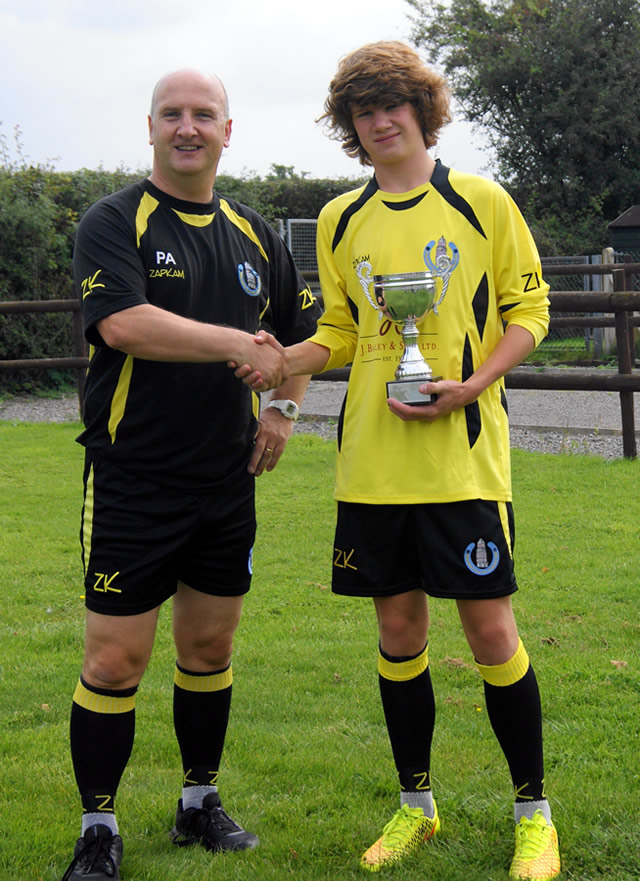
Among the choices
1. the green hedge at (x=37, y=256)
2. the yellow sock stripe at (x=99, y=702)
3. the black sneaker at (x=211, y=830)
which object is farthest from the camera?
the green hedge at (x=37, y=256)

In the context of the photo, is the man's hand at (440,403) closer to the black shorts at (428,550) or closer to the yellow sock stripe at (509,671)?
the black shorts at (428,550)

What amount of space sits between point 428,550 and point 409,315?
637 mm

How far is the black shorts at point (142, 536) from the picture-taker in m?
2.91

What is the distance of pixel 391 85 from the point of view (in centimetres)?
285

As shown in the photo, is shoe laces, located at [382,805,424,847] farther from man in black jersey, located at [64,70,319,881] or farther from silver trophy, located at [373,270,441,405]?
silver trophy, located at [373,270,441,405]

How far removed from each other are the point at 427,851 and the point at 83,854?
959mm

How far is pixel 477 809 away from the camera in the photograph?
317cm

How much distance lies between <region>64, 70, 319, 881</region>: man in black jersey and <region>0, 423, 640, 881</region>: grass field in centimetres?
24

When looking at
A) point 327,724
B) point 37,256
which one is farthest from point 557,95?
point 327,724

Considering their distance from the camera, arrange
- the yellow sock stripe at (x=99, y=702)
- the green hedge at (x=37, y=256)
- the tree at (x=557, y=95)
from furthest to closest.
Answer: the tree at (x=557, y=95)
the green hedge at (x=37, y=256)
the yellow sock stripe at (x=99, y=702)

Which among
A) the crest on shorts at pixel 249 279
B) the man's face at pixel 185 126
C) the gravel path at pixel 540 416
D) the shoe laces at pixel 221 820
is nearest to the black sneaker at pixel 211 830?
the shoe laces at pixel 221 820

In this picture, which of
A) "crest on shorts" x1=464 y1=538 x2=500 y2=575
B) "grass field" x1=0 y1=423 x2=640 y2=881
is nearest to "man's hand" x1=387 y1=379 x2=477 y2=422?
"crest on shorts" x1=464 y1=538 x2=500 y2=575

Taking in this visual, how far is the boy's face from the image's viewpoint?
2.88 m

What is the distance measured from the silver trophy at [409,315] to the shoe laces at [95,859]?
147 centimetres
